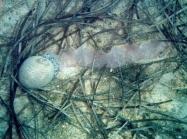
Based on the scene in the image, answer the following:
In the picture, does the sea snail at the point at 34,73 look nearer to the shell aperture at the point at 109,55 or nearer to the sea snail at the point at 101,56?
the sea snail at the point at 101,56

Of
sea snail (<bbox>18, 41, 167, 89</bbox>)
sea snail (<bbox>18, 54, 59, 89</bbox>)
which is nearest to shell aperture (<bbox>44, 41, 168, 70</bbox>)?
sea snail (<bbox>18, 41, 167, 89</bbox>)

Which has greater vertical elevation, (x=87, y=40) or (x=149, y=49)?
(x=87, y=40)

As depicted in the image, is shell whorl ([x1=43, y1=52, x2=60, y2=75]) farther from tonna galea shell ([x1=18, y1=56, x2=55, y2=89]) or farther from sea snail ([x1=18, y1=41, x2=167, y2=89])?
tonna galea shell ([x1=18, y1=56, x2=55, y2=89])

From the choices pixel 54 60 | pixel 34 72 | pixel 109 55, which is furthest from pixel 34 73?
pixel 109 55

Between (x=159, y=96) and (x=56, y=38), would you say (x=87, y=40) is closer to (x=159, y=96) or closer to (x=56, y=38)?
(x=56, y=38)

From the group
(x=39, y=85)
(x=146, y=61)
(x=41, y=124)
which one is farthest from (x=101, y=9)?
(x=41, y=124)

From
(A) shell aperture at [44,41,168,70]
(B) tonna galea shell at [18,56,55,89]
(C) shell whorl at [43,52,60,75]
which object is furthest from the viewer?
(A) shell aperture at [44,41,168,70]

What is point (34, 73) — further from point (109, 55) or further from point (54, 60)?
point (109, 55)

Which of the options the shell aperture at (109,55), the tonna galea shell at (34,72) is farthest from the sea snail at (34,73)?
the shell aperture at (109,55)
